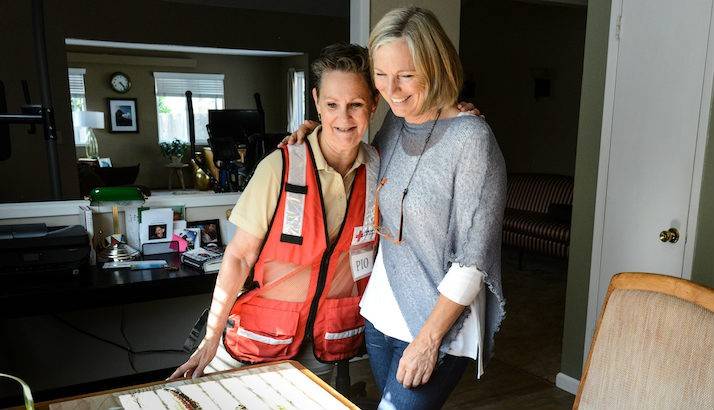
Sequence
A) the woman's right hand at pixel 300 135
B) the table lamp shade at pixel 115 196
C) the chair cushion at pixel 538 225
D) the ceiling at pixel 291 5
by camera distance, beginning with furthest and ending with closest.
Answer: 1. the ceiling at pixel 291 5
2. the chair cushion at pixel 538 225
3. the table lamp shade at pixel 115 196
4. the woman's right hand at pixel 300 135

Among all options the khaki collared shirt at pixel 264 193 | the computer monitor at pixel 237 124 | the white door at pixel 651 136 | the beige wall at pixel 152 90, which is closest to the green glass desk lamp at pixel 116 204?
the computer monitor at pixel 237 124

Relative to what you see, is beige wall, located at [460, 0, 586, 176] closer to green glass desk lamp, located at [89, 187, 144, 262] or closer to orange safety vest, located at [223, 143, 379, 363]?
green glass desk lamp, located at [89, 187, 144, 262]

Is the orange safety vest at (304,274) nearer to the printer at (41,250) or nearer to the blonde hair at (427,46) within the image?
the blonde hair at (427,46)

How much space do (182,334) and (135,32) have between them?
645 cm

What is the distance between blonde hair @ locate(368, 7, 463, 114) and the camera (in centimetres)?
121

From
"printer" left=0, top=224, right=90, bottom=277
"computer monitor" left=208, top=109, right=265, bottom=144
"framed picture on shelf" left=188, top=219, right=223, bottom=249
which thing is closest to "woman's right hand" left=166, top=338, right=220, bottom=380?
"printer" left=0, top=224, right=90, bottom=277

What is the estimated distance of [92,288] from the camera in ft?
7.23

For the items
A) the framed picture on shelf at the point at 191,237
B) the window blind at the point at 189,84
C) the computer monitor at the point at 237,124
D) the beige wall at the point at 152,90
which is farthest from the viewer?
the window blind at the point at 189,84

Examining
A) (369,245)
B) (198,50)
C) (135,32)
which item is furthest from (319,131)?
(198,50)

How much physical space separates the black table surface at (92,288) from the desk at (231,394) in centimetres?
115

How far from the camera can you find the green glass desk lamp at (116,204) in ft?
8.36

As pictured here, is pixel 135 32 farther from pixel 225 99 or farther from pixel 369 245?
pixel 369 245

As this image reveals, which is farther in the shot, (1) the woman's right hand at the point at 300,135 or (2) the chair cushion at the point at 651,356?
(1) the woman's right hand at the point at 300,135

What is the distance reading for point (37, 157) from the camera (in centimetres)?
593
